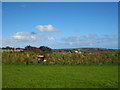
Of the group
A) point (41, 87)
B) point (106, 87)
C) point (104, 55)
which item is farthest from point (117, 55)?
point (41, 87)

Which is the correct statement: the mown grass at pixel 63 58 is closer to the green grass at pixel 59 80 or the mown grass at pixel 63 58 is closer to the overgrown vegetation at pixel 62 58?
the overgrown vegetation at pixel 62 58

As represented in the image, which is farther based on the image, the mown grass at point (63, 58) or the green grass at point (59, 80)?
the mown grass at point (63, 58)

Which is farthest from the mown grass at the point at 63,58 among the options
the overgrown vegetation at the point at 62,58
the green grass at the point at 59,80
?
the green grass at the point at 59,80

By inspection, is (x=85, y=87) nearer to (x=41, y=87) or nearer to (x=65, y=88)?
(x=65, y=88)

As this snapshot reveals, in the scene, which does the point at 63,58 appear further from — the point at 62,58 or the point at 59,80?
the point at 59,80

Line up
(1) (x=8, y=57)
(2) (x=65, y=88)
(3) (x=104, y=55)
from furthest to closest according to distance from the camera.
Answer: (3) (x=104, y=55) → (1) (x=8, y=57) → (2) (x=65, y=88)

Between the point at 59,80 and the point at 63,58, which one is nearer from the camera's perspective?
the point at 59,80

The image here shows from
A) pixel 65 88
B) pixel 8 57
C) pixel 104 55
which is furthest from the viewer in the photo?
pixel 104 55

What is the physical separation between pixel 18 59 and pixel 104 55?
872 cm

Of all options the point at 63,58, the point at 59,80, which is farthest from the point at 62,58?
the point at 59,80

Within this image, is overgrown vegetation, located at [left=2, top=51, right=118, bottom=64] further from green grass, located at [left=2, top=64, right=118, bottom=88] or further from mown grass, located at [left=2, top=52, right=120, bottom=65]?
green grass, located at [left=2, top=64, right=118, bottom=88]

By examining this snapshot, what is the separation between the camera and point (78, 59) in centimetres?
1847

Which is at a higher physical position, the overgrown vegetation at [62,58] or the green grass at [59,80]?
the overgrown vegetation at [62,58]

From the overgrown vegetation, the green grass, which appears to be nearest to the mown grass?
the overgrown vegetation
